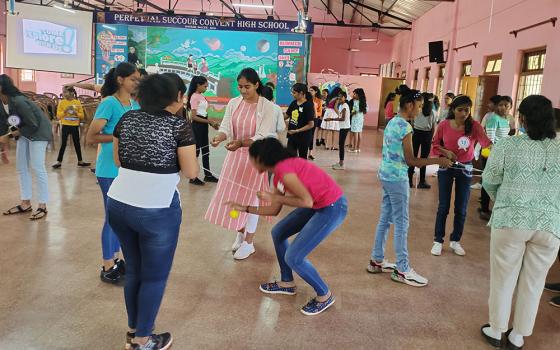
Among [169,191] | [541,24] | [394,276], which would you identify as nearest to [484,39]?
[541,24]

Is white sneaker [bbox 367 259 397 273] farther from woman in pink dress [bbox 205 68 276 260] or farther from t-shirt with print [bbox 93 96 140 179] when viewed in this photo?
t-shirt with print [bbox 93 96 140 179]

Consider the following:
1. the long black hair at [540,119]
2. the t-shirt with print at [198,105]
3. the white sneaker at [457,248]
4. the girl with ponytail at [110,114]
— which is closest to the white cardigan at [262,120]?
the girl with ponytail at [110,114]

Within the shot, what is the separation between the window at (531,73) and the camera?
737cm

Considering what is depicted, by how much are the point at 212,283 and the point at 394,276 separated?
129 centimetres

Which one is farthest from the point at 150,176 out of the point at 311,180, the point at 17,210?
the point at 17,210

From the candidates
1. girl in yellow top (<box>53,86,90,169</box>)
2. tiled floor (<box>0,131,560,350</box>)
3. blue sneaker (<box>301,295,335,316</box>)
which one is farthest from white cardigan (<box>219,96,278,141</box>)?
girl in yellow top (<box>53,86,90,169</box>)

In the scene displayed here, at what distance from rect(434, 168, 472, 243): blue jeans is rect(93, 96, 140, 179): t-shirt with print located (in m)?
2.53

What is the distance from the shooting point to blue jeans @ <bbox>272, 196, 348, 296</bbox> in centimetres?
259

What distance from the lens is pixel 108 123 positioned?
277cm

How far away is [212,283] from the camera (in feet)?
10.3

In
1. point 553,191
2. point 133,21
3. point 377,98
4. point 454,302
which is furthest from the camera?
point 377,98

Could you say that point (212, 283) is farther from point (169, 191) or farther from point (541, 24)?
point (541, 24)

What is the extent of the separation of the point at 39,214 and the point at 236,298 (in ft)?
8.22

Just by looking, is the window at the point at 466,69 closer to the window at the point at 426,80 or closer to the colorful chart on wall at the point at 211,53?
the window at the point at 426,80
